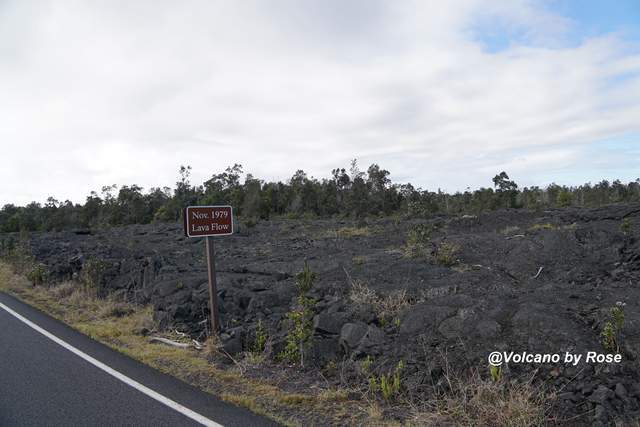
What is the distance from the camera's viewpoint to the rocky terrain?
5074 mm

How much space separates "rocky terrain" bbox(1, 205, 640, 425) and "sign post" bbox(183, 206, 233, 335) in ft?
1.77

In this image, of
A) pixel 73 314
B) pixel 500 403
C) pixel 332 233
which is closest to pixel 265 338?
pixel 500 403

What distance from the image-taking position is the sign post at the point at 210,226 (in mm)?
7536

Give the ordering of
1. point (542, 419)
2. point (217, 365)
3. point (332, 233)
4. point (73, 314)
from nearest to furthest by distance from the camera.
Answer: point (542, 419), point (217, 365), point (73, 314), point (332, 233)

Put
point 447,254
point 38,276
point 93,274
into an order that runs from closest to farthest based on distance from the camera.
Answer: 1. point 447,254
2. point 93,274
3. point 38,276

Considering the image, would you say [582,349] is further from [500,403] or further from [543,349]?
[500,403]

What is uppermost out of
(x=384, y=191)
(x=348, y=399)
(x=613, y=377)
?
(x=384, y=191)

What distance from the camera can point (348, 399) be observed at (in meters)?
5.25

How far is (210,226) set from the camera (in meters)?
7.82

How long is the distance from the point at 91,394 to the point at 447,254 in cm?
933

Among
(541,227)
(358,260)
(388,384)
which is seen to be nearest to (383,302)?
(388,384)

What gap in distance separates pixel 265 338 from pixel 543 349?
12.8 ft

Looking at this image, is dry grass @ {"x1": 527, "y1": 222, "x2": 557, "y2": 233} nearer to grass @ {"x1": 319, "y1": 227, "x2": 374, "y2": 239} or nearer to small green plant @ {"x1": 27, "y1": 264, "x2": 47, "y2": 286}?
grass @ {"x1": 319, "y1": 227, "x2": 374, "y2": 239}

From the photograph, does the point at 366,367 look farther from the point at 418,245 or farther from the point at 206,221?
the point at 418,245
